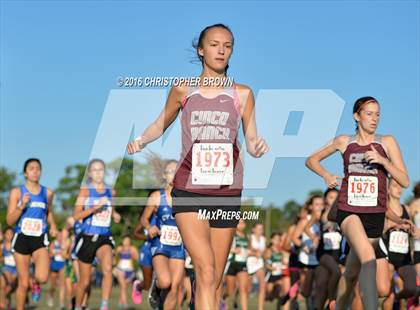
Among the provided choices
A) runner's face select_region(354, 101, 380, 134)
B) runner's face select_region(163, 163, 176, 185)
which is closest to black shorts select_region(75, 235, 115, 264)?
runner's face select_region(163, 163, 176, 185)

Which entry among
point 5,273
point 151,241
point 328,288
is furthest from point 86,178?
point 5,273

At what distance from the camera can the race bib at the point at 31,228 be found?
12.3 meters

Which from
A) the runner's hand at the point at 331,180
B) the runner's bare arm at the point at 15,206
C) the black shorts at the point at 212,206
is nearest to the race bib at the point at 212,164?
the black shorts at the point at 212,206

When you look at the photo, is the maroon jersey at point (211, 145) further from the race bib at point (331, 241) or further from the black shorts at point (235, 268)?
the black shorts at point (235, 268)

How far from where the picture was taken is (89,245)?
13070 mm

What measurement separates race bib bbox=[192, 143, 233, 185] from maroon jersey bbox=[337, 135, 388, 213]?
275 centimetres

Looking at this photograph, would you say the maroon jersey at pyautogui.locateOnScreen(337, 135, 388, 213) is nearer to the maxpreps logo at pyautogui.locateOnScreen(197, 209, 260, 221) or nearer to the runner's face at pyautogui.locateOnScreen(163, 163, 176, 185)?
the maxpreps logo at pyautogui.locateOnScreen(197, 209, 260, 221)

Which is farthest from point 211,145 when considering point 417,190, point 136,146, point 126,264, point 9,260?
point 126,264

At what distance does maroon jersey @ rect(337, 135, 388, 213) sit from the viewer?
348 inches

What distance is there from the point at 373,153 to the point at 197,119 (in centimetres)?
281

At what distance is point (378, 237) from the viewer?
29.2 feet

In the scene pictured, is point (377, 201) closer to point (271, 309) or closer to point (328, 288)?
point (328, 288)

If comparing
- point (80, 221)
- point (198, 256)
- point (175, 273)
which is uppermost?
point (80, 221)

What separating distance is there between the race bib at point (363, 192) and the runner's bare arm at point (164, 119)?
2803mm
